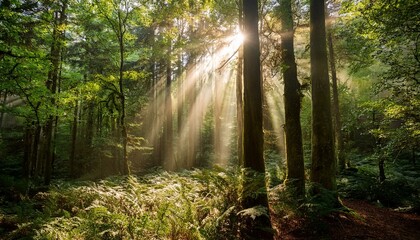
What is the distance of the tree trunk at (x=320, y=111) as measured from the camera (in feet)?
22.2

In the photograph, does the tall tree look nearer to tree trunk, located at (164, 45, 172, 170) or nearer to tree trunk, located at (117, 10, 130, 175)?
tree trunk, located at (117, 10, 130, 175)

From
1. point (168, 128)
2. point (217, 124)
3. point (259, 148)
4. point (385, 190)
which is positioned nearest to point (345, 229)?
point (259, 148)

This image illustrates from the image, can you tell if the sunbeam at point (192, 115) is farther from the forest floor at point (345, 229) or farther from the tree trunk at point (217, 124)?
the forest floor at point (345, 229)

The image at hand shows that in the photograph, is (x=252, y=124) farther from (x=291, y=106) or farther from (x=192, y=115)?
(x=192, y=115)

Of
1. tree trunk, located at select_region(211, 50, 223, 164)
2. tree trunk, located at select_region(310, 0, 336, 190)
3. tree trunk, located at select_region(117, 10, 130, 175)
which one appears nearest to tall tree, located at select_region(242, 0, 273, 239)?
tree trunk, located at select_region(310, 0, 336, 190)

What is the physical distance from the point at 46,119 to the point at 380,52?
14.5 metres

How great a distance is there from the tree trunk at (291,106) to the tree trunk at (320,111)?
87cm

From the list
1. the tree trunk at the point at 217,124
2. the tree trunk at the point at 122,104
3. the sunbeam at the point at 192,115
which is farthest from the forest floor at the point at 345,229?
the tree trunk at the point at 217,124

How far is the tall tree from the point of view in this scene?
5188mm

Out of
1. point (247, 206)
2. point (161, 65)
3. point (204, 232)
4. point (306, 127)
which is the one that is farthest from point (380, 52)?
point (161, 65)

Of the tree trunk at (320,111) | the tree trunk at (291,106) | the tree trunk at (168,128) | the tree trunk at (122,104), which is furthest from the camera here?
the tree trunk at (168,128)

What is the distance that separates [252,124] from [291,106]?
9.40 feet

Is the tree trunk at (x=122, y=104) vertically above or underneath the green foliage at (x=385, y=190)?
above

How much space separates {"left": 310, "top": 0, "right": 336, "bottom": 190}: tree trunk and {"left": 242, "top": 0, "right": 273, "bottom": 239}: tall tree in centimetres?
188
